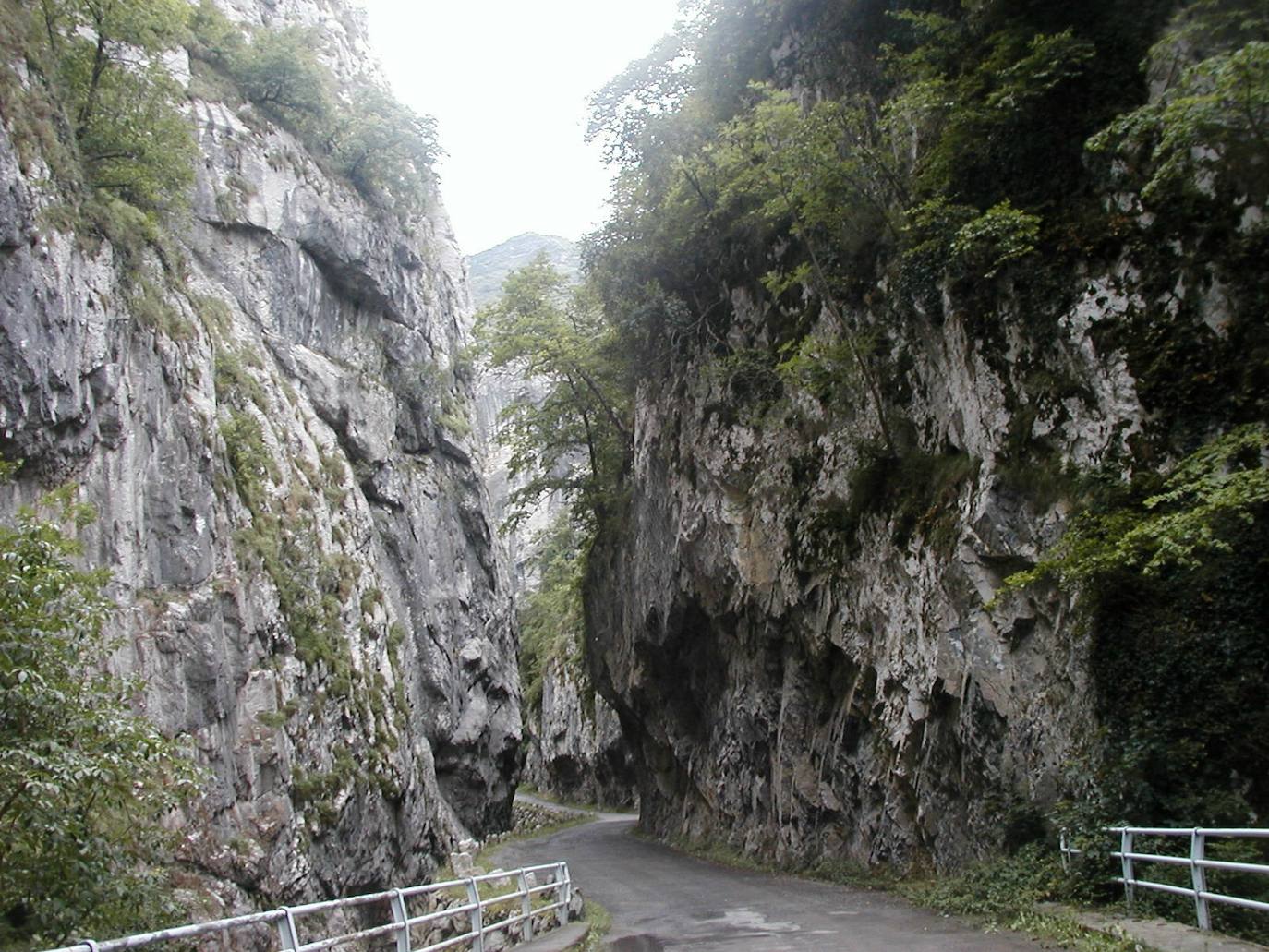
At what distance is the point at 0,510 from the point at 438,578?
21044 mm

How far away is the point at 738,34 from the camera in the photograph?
920 inches

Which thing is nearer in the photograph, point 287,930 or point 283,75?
point 287,930

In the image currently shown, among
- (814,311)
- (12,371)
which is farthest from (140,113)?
(814,311)

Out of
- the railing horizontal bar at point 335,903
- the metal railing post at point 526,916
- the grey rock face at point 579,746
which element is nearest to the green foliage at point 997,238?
the metal railing post at point 526,916

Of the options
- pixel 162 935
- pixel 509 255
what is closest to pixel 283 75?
pixel 162 935

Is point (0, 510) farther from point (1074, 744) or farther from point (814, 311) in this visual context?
point (814, 311)

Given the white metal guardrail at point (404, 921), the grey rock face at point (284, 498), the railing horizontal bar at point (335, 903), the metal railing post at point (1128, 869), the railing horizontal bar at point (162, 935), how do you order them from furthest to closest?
the grey rock face at point (284, 498), the metal railing post at point (1128, 869), the railing horizontal bar at point (335, 903), the white metal guardrail at point (404, 921), the railing horizontal bar at point (162, 935)

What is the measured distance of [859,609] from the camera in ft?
57.4

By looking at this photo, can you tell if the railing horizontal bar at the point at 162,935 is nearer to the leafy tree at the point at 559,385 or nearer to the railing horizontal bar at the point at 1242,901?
the railing horizontal bar at the point at 1242,901

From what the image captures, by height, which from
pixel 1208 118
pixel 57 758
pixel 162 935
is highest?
pixel 1208 118

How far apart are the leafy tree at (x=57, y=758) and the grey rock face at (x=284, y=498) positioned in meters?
2.51

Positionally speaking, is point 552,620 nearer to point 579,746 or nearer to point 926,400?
point 579,746

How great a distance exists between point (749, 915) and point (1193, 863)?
699cm

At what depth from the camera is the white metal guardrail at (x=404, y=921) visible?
4859mm
